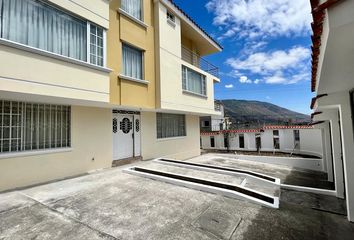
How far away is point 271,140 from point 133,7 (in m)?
17.2

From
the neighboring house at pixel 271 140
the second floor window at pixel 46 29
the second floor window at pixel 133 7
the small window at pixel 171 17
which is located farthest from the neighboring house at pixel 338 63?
the neighboring house at pixel 271 140

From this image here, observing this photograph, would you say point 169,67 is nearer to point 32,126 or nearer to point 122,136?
point 122,136

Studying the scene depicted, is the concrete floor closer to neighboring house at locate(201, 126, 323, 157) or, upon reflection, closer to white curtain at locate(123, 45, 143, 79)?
white curtain at locate(123, 45, 143, 79)

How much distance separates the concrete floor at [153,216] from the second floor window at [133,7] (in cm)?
867

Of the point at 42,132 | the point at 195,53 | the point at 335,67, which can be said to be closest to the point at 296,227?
the point at 335,67

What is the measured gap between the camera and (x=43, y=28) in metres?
5.95

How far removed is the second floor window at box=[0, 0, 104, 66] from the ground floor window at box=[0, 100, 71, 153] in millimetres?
2241

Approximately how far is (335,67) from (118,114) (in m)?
9.03

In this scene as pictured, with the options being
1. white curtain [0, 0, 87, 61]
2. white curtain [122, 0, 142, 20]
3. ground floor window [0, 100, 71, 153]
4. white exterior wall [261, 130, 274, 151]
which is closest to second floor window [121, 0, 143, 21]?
white curtain [122, 0, 142, 20]

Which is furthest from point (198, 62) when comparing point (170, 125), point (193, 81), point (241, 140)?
point (241, 140)

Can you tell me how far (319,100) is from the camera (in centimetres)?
516

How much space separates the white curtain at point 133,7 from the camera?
9.43 metres

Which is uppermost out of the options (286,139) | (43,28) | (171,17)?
(171,17)

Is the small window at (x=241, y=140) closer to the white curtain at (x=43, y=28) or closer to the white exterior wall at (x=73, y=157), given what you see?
the white exterior wall at (x=73, y=157)
